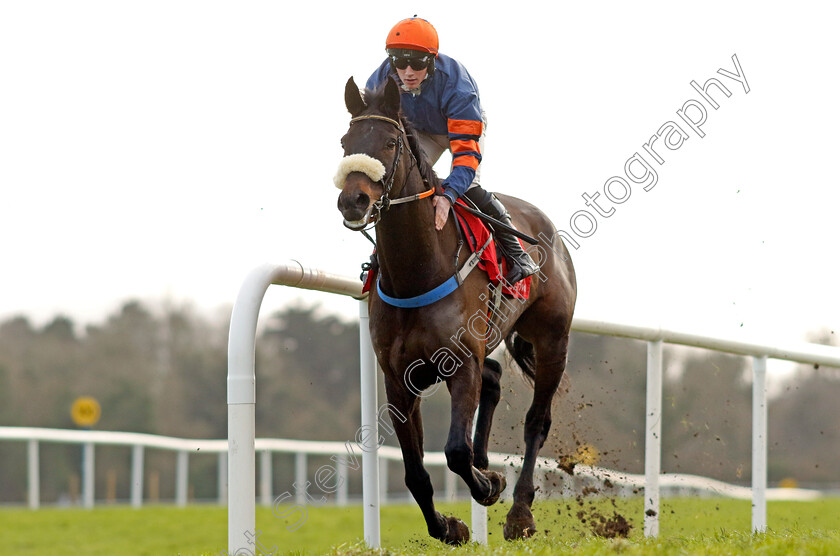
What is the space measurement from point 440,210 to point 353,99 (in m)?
0.52

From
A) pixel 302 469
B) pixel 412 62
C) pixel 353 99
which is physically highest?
pixel 412 62

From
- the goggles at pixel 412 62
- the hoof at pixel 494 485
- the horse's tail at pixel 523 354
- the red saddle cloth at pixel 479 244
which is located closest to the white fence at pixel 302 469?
the hoof at pixel 494 485

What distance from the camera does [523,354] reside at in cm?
484

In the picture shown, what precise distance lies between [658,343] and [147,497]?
17535 millimetres

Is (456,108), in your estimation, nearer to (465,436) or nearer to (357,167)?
(357,167)

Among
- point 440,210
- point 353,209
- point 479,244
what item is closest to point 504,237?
point 479,244

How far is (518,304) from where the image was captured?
402cm

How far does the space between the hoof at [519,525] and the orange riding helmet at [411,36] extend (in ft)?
6.31

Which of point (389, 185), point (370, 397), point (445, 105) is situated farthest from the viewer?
point (370, 397)

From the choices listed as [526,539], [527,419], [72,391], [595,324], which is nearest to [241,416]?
[526,539]

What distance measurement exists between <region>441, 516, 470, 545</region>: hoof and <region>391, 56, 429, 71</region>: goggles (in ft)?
5.78

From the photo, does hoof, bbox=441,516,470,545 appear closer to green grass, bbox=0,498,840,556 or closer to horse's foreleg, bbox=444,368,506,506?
green grass, bbox=0,498,840,556

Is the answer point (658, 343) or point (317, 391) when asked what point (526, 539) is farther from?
point (317, 391)

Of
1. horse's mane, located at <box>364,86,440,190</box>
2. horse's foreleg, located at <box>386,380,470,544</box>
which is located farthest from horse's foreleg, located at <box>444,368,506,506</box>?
horse's mane, located at <box>364,86,440,190</box>
